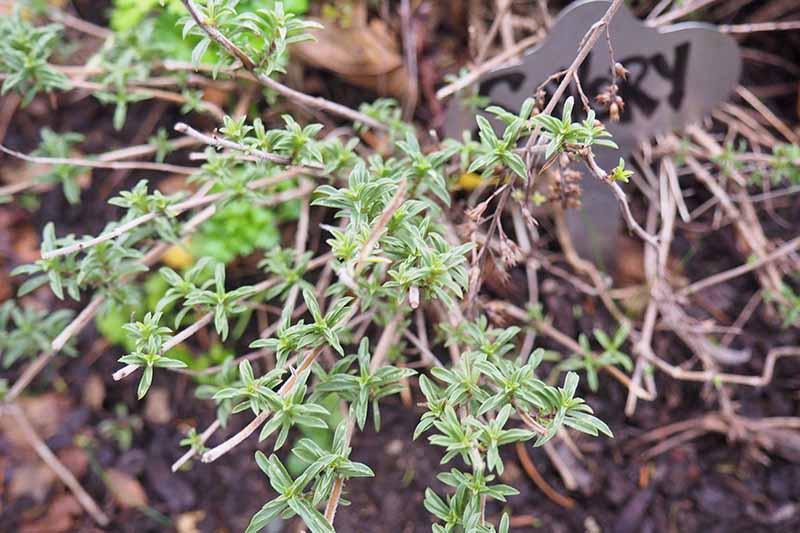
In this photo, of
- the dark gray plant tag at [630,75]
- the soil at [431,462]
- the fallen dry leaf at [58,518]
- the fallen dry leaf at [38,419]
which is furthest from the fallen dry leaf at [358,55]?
the fallen dry leaf at [58,518]

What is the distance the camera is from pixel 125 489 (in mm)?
1977

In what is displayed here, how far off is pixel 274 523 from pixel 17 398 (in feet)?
2.90

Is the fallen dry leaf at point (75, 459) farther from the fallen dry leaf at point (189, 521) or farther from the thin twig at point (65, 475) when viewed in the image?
the fallen dry leaf at point (189, 521)

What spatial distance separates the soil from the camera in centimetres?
187

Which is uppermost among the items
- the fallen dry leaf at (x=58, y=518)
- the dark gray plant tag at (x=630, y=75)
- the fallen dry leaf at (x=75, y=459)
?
the dark gray plant tag at (x=630, y=75)

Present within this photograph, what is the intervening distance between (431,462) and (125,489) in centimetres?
87

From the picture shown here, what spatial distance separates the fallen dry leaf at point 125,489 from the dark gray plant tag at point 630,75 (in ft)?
4.32

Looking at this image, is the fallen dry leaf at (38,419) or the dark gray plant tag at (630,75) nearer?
the dark gray plant tag at (630,75)

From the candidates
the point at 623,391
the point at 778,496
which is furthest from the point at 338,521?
the point at 778,496

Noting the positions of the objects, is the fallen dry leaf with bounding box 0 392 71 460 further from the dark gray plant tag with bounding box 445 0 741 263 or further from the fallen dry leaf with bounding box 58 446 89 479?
the dark gray plant tag with bounding box 445 0 741 263

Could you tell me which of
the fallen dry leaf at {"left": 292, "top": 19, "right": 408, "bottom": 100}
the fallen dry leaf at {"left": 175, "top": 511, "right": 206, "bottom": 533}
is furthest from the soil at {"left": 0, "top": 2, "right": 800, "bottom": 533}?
the fallen dry leaf at {"left": 292, "top": 19, "right": 408, "bottom": 100}

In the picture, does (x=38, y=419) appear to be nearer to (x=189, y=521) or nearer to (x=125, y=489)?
(x=125, y=489)

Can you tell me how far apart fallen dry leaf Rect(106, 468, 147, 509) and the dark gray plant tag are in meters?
1.32

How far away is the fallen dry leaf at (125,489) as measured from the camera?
1961 millimetres
